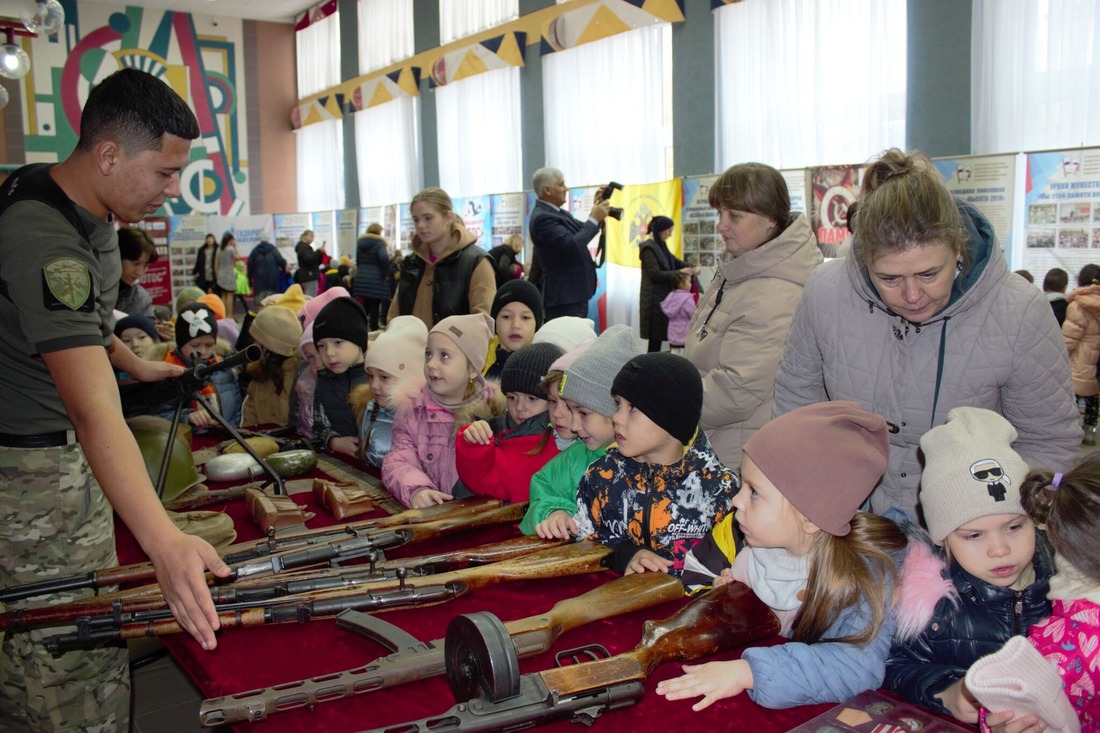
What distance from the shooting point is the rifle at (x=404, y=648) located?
4.87ft

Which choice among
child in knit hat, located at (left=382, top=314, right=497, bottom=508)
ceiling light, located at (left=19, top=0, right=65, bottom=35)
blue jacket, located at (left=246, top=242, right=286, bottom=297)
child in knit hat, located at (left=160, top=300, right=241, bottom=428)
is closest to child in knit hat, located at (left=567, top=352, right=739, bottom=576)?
child in knit hat, located at (left=382, top=314, right=497, bottom=508)

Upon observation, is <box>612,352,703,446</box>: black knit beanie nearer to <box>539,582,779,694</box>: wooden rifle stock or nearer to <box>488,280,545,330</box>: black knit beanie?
<box>539,582,779,694</box>: wooden rifle stock

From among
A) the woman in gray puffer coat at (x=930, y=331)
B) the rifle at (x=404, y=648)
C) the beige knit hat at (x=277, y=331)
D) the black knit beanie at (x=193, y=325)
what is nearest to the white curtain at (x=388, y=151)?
the black knit beanie at (x=193, y=325)

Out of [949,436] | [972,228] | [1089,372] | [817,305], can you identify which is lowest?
[1089,372]

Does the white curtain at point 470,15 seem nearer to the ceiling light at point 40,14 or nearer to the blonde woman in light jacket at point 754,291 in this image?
the ceiling light at point 40,14

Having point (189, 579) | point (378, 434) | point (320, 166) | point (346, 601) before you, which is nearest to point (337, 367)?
point (378, 434)

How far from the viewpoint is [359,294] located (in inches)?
348

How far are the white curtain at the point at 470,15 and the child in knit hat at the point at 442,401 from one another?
10554 millimetres

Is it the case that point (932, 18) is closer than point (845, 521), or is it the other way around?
point (845, 521)

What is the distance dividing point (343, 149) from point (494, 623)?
17.9 m

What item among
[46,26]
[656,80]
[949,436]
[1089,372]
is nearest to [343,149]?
[656,80]

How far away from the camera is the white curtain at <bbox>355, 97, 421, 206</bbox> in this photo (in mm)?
15508

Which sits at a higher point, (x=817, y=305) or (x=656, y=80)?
(x=656, y=80)

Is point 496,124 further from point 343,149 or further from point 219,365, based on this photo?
point 219,365
